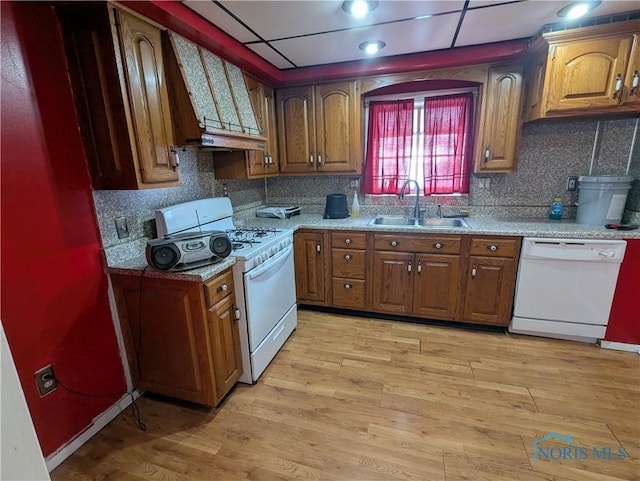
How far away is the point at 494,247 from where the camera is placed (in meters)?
2.48

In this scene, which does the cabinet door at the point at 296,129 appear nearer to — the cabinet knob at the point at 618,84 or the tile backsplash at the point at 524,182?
the tile backsplash at the point at 524,182

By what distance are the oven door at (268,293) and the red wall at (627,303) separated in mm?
2489

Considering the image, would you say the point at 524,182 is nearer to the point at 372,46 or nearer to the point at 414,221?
the point at 414,221

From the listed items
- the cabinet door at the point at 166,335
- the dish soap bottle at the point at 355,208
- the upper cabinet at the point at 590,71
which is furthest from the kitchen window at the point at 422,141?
the cabinet door at the point at 166,335

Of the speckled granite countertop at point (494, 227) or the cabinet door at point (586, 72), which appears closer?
the cabinet door at point (586, 72)

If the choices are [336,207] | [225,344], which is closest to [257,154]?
[336,207]

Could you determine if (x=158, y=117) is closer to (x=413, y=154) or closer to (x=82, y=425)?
(x=82, y=425)

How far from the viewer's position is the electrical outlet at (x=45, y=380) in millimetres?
1489

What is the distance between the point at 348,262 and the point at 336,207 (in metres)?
0.59

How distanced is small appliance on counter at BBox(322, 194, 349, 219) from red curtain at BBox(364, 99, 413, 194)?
33 centimetres

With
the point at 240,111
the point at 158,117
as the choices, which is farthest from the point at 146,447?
the point at 240,111

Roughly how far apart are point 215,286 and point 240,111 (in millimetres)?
1374

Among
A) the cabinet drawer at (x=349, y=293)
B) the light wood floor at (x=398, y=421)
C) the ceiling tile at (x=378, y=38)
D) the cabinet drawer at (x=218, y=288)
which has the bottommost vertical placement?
the light wood floor at (x=398, y=421)

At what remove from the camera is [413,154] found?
3082mm
